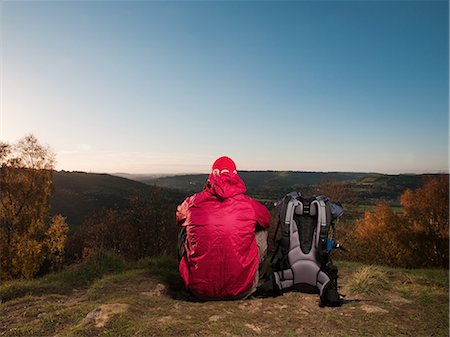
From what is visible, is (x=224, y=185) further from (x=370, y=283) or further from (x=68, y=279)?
(x=68, y=279)

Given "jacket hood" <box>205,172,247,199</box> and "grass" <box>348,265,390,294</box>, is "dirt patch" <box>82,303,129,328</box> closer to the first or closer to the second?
"jacket hood" <box>205,172,247,199</box>

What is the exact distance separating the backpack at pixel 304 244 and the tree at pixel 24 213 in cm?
3271

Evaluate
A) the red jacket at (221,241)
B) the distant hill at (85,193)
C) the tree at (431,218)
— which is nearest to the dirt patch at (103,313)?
the red jacket at (221,241)

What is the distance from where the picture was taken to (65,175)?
427ft

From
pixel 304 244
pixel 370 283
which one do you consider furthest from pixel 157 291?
pixel 370 283

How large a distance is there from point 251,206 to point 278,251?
1.29 metres

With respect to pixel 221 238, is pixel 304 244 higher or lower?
lower

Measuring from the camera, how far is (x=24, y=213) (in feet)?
105

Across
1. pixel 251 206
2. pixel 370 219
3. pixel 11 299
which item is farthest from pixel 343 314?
pixel 370 219

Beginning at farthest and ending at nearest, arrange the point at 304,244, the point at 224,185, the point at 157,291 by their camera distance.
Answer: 1. the point at 157,291
2. the point at 304,244
3. the point at 224,185

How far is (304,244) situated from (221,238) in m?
1.80

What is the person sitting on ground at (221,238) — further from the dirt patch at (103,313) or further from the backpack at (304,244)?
the dirt patch at (103,313)

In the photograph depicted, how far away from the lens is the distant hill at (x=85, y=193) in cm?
9244

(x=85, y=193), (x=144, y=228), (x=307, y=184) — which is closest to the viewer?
(x=144, y=228)
